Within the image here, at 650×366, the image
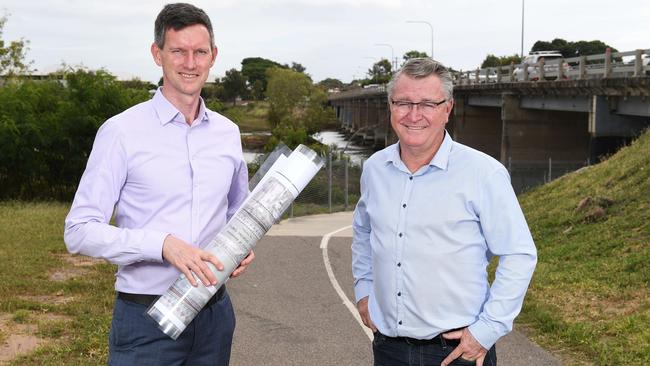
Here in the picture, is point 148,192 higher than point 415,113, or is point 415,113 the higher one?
point 415,113

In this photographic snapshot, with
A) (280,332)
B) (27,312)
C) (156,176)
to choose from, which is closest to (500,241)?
(156,176)

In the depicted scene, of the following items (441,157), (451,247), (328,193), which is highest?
(441,157)

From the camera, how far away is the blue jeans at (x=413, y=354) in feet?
11.5

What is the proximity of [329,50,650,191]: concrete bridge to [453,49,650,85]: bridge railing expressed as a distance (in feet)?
0.14

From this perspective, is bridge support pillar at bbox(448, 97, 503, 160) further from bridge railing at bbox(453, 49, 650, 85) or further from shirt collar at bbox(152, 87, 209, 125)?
shirt collar at bbox(152, 87, 209, 125)

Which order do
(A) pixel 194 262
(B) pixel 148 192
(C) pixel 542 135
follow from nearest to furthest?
(A) pixel 194 262, (B) pixel 148 192, (C) pixel 542 135

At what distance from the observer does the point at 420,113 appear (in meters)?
3.47

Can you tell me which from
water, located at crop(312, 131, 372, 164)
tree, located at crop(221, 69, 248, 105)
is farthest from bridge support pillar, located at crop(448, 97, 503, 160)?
tree, located at crop(221, 69, 248, 105)

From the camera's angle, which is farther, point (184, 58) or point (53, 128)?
point (53, 128)

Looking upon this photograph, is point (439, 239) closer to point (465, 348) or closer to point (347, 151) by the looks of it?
point (465, 348)

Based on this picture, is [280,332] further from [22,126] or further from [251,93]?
[251,93]

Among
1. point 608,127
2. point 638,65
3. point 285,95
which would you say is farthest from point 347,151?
point 638,65

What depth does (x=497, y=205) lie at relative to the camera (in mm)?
3346

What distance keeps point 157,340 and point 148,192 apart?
24.0 inches
